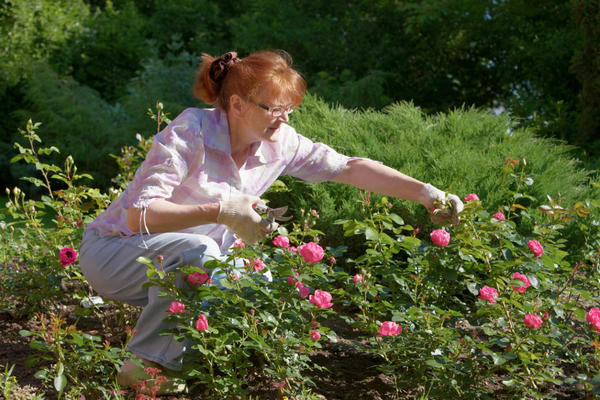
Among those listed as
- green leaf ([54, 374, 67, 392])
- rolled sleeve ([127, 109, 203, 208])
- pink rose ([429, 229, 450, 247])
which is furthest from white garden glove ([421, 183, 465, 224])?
green leaf ([54, 374, 67, 392])

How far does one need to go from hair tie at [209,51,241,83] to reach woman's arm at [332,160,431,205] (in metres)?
0.65

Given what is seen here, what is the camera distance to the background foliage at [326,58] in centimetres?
679

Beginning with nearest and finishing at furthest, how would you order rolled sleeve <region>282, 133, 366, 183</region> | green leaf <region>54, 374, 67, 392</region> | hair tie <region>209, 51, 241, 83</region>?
green leaf <region>54, 374, 67, 392</region>, hair tie <region>209, 51, 241, 83</region>, rolled sleeve <region>282, 133, 366, 183</region>

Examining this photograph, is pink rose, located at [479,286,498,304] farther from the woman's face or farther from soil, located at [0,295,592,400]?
the woman's face

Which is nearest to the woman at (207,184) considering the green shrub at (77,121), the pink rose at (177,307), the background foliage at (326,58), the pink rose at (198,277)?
the pink rose at (198,277)

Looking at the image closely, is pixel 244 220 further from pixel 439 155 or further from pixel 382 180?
pixel 439 155

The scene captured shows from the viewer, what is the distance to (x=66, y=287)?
10.9 feet

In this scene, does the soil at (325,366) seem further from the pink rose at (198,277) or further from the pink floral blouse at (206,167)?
the pink floral blouse at (206,167)

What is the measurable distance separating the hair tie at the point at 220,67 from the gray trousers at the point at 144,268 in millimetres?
637

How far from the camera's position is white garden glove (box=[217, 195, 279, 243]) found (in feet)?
6.53

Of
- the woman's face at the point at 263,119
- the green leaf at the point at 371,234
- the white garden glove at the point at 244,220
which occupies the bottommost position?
the green leaf at the point at 371,234

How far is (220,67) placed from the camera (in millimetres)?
2471

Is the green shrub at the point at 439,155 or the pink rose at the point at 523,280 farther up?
the pink rose at the point at 523,280

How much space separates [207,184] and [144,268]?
1.29ft
